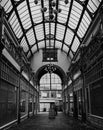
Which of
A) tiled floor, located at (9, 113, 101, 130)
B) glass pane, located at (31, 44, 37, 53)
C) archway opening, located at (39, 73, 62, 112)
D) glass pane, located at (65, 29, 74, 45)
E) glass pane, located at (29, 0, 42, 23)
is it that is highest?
glass pane, located at (29, 0, 42, 23)

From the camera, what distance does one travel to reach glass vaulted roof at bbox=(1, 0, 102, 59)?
17.3m

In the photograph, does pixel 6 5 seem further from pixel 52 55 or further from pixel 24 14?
pixel 52 55

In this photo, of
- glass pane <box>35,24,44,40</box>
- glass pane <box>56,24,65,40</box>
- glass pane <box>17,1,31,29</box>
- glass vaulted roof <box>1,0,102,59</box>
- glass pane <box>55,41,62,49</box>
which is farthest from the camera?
glass pane <box>55,41,62,49</box>

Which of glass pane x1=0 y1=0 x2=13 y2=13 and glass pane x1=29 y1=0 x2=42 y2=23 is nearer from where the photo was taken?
glass pane x1=0 y1=0 x2=13 y2=13

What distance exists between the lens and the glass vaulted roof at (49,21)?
17328 millimetres

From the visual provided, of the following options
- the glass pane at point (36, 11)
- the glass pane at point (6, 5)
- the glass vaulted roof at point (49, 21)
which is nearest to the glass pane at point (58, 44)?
the glass vaulted roof at point (49, 21)

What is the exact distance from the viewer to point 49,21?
13.4 meters

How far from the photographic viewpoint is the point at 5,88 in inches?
504

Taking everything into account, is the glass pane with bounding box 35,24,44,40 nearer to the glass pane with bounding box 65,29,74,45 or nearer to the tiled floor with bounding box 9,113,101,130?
the glass pane with bounding box 65,29,74,45

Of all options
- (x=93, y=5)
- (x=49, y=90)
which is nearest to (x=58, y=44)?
(x=49, y=90)

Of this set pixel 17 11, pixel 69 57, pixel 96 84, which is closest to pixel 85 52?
pixel 96 84

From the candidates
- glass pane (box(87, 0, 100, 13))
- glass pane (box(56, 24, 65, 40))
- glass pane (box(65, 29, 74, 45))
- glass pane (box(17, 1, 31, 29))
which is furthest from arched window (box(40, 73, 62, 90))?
glass pane (box(87, 0, 100, 13))

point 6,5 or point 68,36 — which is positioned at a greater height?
point 68,36

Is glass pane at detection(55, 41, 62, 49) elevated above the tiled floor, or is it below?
above
